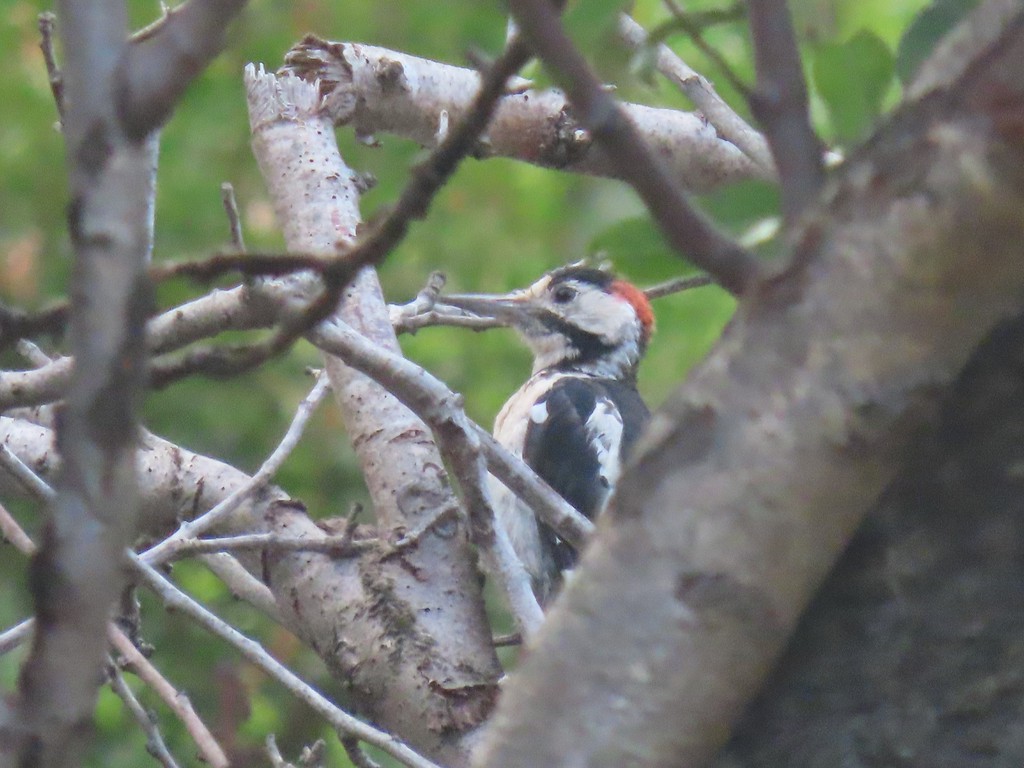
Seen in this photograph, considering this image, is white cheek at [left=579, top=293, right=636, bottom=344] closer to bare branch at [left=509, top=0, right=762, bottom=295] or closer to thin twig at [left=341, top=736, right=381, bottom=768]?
thin twig at [left=341, top=736, right=381, bottom=768]

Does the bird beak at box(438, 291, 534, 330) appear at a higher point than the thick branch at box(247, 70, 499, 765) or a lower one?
lower

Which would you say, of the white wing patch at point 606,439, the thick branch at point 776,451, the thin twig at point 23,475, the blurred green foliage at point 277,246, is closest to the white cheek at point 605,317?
the blurred green foliage at point 277,246

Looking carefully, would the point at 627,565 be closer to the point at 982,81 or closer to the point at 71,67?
the point at 982,81

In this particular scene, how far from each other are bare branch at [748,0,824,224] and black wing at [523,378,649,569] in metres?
2.90

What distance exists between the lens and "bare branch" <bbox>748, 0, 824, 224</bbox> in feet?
4.08

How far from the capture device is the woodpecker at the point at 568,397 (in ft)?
13.6

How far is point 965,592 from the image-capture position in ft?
4.10

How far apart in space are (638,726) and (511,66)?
519 mm

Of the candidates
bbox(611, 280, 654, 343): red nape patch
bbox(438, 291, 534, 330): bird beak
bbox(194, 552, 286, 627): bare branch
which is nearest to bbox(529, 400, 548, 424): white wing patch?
bbox(438, 291, 534, 330): bird beak

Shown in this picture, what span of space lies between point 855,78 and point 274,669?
142cm

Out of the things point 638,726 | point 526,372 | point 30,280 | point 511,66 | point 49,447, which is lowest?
point 526,372

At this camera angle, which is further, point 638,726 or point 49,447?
point 49,447

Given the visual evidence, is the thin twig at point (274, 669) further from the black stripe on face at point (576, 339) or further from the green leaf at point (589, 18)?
the black stripe on face at point (576, 339)

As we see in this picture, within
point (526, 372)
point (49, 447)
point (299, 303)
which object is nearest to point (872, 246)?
point (299, 303)
